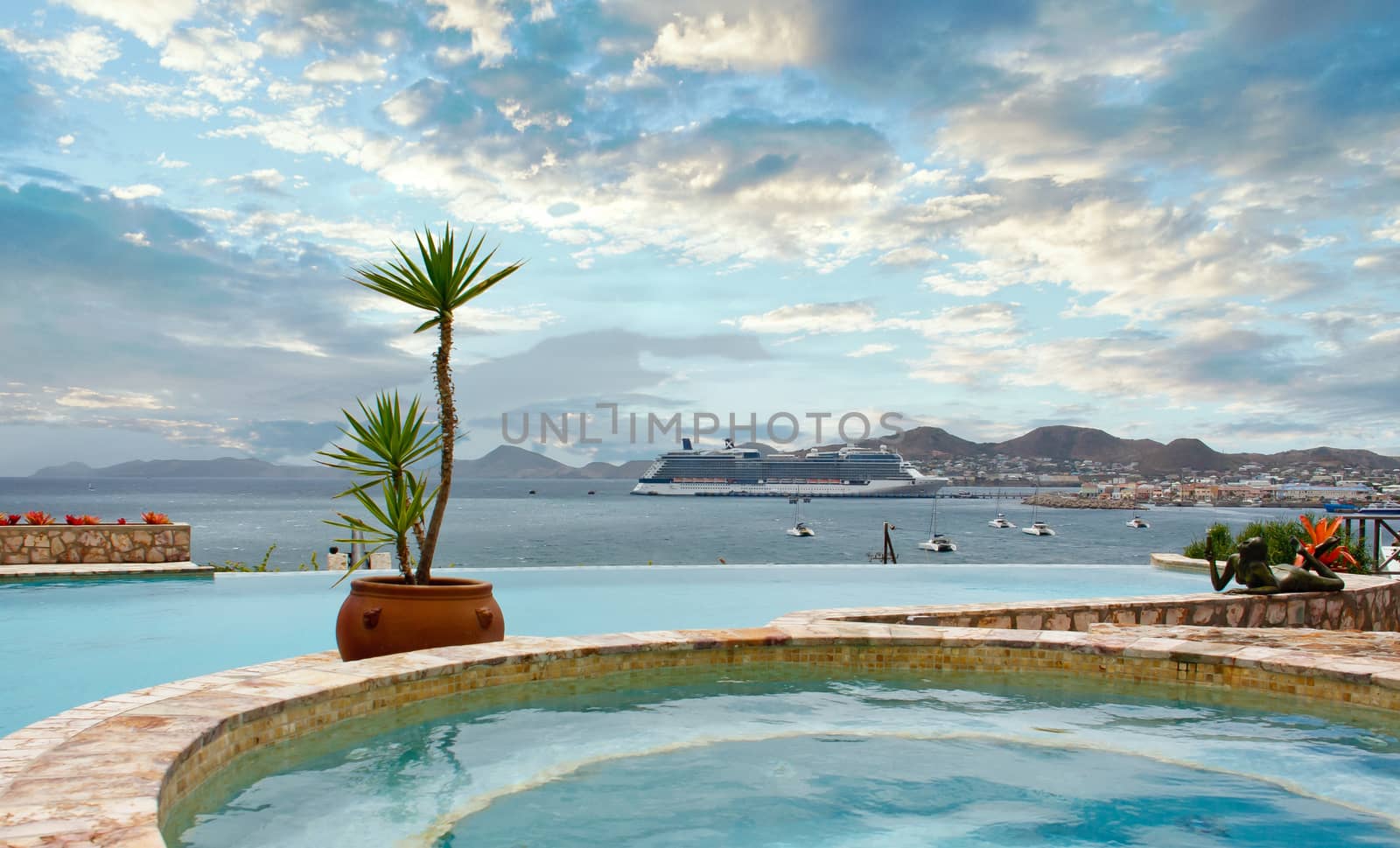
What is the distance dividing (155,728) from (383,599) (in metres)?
1.49

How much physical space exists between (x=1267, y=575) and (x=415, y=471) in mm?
6195

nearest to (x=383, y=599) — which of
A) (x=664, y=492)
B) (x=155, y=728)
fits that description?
(x=155, y=728)

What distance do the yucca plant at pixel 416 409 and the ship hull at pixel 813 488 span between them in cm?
7739

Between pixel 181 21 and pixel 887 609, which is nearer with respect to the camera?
pixel 887 609

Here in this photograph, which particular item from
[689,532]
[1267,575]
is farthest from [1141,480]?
[1267,575]

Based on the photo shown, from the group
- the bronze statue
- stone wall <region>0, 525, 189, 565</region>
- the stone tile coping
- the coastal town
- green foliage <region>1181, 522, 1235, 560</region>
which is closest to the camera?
the bronze statue

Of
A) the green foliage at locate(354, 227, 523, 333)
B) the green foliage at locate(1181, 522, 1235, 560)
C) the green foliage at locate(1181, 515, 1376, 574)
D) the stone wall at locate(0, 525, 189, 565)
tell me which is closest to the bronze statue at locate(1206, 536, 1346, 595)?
the green foliage at locate(1181, 515, 1376, 574)

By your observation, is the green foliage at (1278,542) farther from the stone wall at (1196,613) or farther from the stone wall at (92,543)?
the stone wall at (92,543)

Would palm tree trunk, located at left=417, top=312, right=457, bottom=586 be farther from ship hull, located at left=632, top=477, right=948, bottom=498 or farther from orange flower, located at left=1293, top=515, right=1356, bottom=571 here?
ship hull, located at left=632, top=477, right=948, bottom=498

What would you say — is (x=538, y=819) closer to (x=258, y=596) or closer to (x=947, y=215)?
(x=258, y=596)

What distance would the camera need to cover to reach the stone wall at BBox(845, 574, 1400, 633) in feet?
19.6

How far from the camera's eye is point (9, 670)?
4973mm

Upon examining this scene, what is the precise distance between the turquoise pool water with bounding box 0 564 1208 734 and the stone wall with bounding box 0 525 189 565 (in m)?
0.91

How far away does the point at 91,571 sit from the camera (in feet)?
29.6
